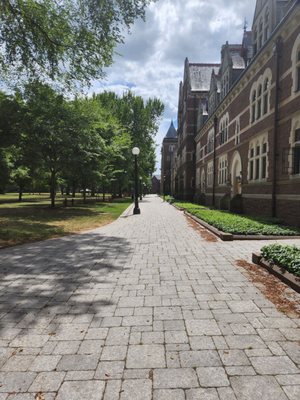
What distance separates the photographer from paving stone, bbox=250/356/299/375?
272cm

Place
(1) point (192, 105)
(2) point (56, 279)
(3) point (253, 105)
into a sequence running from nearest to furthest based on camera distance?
(2) point (56, 279)
(3) point (253, 105)
(1) point (192, 105)

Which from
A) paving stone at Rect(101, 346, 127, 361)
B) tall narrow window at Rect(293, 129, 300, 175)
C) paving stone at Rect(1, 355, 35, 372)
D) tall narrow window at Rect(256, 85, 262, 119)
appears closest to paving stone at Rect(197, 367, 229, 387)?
paving stone at Rect(101, 346, 127, 361)

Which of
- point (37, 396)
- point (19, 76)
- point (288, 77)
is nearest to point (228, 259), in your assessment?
point (37, 396)

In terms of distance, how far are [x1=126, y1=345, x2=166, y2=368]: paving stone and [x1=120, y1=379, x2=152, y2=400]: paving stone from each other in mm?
231

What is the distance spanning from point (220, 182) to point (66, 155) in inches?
515

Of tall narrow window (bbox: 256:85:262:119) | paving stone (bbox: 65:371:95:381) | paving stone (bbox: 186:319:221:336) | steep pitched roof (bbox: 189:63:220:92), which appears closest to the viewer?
paving stone (bbox: 65:371:95:381)

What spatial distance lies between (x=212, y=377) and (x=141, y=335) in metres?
1.02

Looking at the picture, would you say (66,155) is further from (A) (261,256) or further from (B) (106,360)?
(B) (106,360)

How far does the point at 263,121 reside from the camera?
51.2 feet

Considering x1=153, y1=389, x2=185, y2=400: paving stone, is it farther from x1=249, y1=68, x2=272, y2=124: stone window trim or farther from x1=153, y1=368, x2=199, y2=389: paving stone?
x1=249, y1=68, x2=272, y2=124: stone window trim

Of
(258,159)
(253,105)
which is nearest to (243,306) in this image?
(258,159)

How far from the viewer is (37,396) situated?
242cm

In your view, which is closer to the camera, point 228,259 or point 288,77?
point 228,259

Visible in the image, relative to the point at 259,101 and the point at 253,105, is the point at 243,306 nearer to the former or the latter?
the point at 259,101
